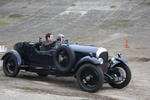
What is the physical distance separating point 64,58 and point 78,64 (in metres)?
0.54

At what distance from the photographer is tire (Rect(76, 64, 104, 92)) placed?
9992 millimetres

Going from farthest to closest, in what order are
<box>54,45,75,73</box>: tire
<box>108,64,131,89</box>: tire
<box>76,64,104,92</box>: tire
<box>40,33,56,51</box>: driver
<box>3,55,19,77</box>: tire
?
<box>3,55,19,77</box>: tire < <box>40,33,56,51</box>: driver < <box>108,64,131,89</box>: tire < <box>54,45,75,73</box>: tire < <box>76,64,104,92</box>: tire

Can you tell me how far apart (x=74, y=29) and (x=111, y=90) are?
1886cm

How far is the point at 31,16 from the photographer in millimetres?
35781

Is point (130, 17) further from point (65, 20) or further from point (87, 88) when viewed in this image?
point (87, 88)

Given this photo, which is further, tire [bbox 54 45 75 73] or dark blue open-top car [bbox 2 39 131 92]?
tire [bbox 54 45 75 73]

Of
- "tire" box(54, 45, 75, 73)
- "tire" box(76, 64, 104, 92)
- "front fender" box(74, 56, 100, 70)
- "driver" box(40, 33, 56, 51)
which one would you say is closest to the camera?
"tire" box(76, 64, 104, 92)

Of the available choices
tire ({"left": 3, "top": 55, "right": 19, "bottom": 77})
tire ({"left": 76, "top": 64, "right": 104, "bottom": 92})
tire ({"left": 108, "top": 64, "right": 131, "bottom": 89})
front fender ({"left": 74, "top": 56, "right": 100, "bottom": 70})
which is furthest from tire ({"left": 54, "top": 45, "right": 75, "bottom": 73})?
tire ({"left": 3, "top": 55, "right": 19, "bottom": 77})

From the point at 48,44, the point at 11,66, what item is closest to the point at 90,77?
the point at 48,44

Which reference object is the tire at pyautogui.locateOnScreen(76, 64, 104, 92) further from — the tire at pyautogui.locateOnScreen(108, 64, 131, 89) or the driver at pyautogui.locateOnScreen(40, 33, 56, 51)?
the driver at pyautogui.locateOnScreen(40, 33, 56, 51)

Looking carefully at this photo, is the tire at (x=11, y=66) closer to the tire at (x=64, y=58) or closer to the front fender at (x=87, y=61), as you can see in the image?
the tire at (x=64, y=58)

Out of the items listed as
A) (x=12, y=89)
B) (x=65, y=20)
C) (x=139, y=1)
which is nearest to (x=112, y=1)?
(x=139, y=1)

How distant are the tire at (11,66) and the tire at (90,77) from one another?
272 cm

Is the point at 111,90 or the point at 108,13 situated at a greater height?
the point at 108,13
